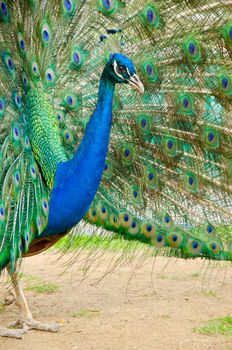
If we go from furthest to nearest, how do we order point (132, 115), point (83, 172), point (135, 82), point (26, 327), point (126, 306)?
point (126, 306) → point (26, 327) → point (132, 115) → point (83, 172) → point (135, 82)

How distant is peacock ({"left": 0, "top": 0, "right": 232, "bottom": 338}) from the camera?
10.6 feet

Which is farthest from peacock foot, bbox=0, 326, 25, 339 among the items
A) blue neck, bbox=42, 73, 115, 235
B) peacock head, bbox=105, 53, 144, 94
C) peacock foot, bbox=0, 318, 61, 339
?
peacock head, bbox=105, 53, 144, 94

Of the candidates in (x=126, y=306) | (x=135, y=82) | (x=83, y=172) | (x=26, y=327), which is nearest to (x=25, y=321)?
(x=26, y=327)

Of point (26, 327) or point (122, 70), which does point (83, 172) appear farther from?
point (26, 327)

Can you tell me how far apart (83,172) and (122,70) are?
1.61 feet

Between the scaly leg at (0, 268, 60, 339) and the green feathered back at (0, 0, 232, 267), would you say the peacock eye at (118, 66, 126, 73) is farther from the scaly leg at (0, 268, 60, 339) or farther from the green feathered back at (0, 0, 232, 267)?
the scaly leg at (0, 268, 60, 339)

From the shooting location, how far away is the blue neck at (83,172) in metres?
3.18

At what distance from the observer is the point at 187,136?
367cm

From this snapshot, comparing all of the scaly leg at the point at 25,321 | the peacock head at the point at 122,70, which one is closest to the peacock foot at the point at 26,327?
the scaly leg at the point at 25,321

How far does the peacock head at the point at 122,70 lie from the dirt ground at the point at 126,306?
1249 millimetres

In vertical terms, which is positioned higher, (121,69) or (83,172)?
(121,69)

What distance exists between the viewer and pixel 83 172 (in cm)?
326

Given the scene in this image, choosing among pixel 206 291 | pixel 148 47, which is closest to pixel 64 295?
pixel 206 291

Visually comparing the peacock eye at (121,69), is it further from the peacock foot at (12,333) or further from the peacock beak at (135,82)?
the peacock foot at (12,333)
